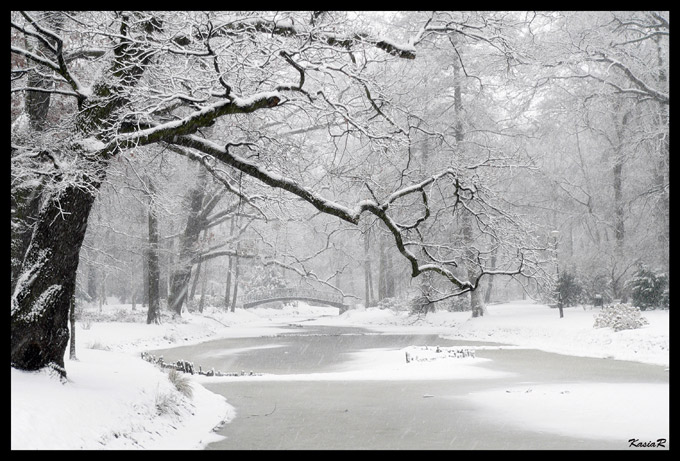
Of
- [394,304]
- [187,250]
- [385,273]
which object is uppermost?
[187,250]

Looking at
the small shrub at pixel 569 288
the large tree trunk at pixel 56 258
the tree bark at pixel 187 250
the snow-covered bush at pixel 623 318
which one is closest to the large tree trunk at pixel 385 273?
the small shrub at pixel 569 288

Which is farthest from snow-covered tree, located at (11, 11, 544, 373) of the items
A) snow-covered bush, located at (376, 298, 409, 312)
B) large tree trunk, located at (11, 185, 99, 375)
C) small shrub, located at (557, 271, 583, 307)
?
snow-covered bush, located at (376, 298, 409, 312)

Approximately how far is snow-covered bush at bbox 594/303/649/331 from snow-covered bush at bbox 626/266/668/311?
3348 millimetres

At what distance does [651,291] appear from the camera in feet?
79.9

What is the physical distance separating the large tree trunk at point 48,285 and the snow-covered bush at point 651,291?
71.1 ft

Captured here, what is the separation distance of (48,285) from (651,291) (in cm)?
2216

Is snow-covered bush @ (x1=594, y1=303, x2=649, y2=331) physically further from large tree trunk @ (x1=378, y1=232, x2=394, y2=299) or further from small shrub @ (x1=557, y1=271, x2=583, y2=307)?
large tree trunk @ (x1=378, y1=232, x2=394, y2=299)

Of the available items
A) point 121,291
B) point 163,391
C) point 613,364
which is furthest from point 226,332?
point 121,291

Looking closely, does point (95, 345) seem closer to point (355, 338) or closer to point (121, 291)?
point (355, 338)

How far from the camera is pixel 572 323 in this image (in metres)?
24.6

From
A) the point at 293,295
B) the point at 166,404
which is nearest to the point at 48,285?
the point at 166,404

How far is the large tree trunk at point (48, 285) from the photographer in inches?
332

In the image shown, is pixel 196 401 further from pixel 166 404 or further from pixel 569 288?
pixel 569 288

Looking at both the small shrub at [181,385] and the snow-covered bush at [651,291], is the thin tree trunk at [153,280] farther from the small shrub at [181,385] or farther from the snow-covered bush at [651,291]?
the snow-covered bush at [651,291]
